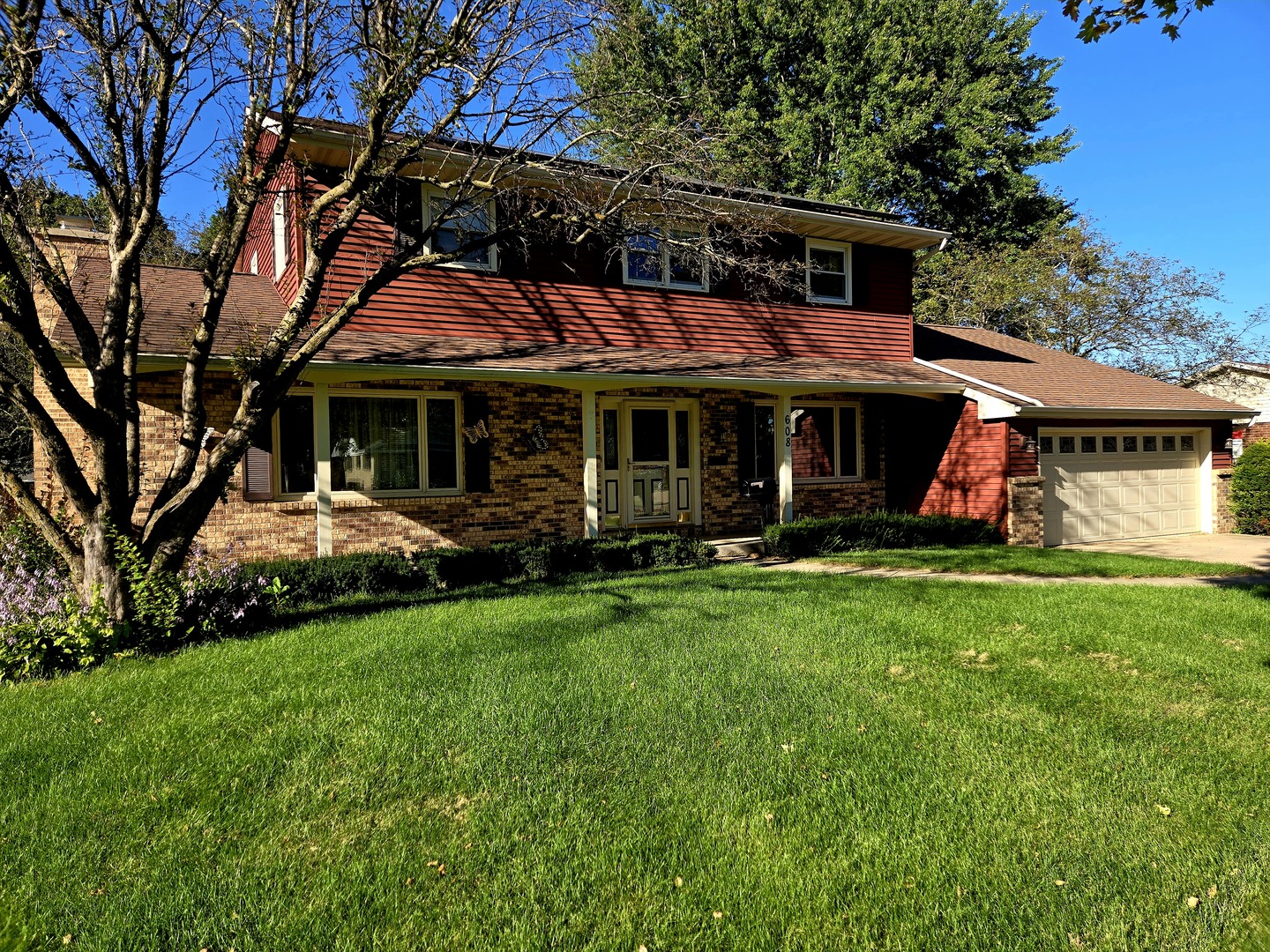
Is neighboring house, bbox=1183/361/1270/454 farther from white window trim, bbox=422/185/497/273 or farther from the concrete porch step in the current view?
white window trim, bbox=422/185/497/273

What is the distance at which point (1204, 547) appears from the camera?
42.6 ft

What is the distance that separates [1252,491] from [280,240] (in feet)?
61.0

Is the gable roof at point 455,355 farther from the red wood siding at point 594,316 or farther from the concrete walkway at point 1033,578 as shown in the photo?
the concrete walkway at point 1033,578

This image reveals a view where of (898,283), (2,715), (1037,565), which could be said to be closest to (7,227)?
(2,715)

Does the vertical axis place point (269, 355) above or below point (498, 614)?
above

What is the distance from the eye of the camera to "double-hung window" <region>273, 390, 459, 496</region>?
34.6 feet

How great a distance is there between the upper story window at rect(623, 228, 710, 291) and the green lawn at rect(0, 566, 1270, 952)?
753cm

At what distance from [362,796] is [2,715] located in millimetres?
3010

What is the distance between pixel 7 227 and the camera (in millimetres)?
7184

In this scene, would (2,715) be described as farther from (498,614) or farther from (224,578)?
(498,614)

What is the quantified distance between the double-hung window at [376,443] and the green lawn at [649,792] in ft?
14.7

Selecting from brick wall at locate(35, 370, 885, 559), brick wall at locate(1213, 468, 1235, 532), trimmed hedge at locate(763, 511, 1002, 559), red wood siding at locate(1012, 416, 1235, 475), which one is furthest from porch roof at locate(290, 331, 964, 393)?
brick wall at locate(1213, 468, 1235, 532)

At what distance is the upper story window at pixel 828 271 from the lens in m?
13.9

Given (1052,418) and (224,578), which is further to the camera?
(1052,418)
